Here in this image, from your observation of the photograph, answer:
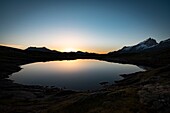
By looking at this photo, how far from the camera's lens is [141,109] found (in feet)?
108

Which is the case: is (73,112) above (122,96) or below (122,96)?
below

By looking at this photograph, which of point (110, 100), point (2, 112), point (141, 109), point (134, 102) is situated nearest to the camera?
point (141, 109)

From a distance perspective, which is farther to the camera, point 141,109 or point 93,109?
point 93,109

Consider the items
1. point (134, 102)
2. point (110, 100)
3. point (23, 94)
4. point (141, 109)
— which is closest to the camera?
point (141, 109)

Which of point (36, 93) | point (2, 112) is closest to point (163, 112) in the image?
point (2, 112)

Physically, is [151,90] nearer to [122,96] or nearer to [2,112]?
[122,96]

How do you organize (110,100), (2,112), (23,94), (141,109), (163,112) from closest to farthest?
1. (163,112)
2. (141,109)
3. (110,100)
4. (2,112)
5. (23,94)

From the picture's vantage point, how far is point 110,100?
39062mm

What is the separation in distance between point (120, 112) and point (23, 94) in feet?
160

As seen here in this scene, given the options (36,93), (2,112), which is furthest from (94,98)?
(36,93)

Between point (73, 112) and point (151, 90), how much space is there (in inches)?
673

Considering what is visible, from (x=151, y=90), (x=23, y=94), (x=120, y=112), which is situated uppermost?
(x=151, y=90)

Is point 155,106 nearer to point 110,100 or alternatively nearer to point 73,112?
point 110,100

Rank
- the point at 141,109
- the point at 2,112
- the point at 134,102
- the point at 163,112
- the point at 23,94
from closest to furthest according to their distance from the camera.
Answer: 1. the point at 163,112
2. the point at 141,109
3. the point at 134,102
4. the point at 2,112
5. the point at 23,94
